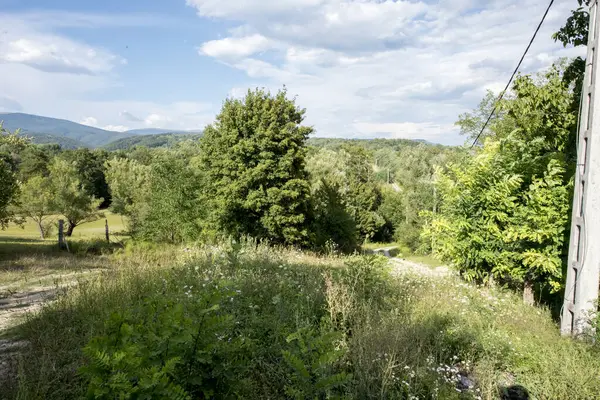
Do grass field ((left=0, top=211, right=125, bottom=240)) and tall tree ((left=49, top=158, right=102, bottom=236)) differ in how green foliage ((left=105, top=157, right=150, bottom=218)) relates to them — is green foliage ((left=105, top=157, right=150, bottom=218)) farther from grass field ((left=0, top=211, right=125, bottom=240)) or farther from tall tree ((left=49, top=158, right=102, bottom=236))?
tall tree ((left=49, top=158, right=102, bottom=236))

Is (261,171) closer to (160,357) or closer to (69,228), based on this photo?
(160,357)

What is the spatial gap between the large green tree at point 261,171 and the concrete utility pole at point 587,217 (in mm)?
16182

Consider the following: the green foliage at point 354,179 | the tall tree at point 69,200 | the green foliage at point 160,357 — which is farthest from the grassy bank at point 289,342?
the tall tree at point 69,200

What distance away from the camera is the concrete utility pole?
5.17 metres

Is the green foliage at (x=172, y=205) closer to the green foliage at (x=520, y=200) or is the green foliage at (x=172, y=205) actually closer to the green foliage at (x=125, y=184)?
the green foliage at (x=520, y=200)

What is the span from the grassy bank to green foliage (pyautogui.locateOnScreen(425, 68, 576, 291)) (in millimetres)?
753

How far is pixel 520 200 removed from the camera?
6973 mm

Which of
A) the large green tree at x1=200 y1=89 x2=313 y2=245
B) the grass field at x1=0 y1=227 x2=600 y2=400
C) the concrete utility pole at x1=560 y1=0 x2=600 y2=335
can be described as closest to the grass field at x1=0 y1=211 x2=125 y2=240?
the large green tree at x1=200 y1=89 x2=313 y2=245

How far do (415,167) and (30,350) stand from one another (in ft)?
187

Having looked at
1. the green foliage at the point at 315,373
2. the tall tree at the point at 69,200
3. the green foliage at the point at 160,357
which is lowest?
the tall tree at the point at 69,200

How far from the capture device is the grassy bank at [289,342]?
2381 mm

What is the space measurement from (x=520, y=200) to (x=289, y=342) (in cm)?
581

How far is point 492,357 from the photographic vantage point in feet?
13.7

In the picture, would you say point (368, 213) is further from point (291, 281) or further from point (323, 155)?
point (291, 281)
